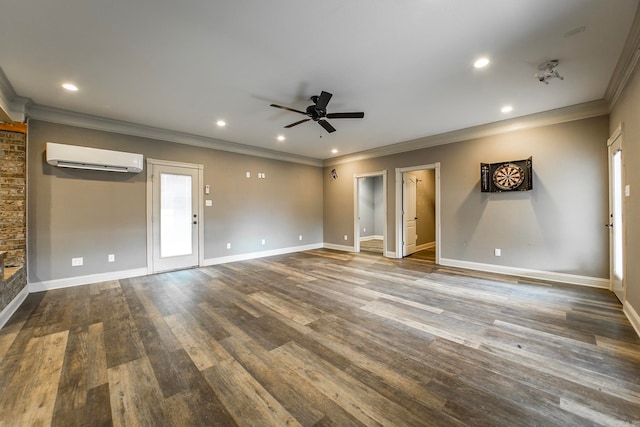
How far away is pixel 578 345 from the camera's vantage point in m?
2.19

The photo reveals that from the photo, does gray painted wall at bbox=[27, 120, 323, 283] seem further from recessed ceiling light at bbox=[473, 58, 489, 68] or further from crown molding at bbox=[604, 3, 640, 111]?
crown molding at bbox=[604, 3, 640, 111]

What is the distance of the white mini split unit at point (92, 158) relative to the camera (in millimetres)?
3688

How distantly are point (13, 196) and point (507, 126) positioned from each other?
24.8 feet

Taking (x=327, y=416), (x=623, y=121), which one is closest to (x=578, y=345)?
(x=327, y=416)

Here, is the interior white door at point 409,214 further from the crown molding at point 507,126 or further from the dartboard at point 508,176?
the dartboard at point 508,176

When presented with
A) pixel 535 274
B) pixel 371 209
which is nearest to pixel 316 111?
pixel 535 274

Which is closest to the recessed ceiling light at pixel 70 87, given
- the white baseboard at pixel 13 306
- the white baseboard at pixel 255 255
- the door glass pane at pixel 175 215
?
the door glass pane at pixel 175 215

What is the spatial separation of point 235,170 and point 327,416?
17.3 feet

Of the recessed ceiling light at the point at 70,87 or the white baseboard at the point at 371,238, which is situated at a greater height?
the recessed ceiling light at the point at 70,87

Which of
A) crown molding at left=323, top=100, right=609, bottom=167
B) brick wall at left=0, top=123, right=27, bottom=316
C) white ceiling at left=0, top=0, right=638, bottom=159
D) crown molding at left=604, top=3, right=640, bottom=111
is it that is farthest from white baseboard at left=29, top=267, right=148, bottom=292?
crown molding at left=604, top=3, right=640, bottom=111

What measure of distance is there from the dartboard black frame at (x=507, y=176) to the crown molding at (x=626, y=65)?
1.17 metres

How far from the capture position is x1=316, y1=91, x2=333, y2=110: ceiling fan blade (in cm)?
305

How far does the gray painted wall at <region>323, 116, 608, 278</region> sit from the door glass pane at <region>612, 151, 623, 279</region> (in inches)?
8.1

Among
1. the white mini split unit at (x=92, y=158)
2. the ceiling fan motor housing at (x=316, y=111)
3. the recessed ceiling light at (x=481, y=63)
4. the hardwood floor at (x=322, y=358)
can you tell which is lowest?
the hardwood floor at (x=322, y=358)
